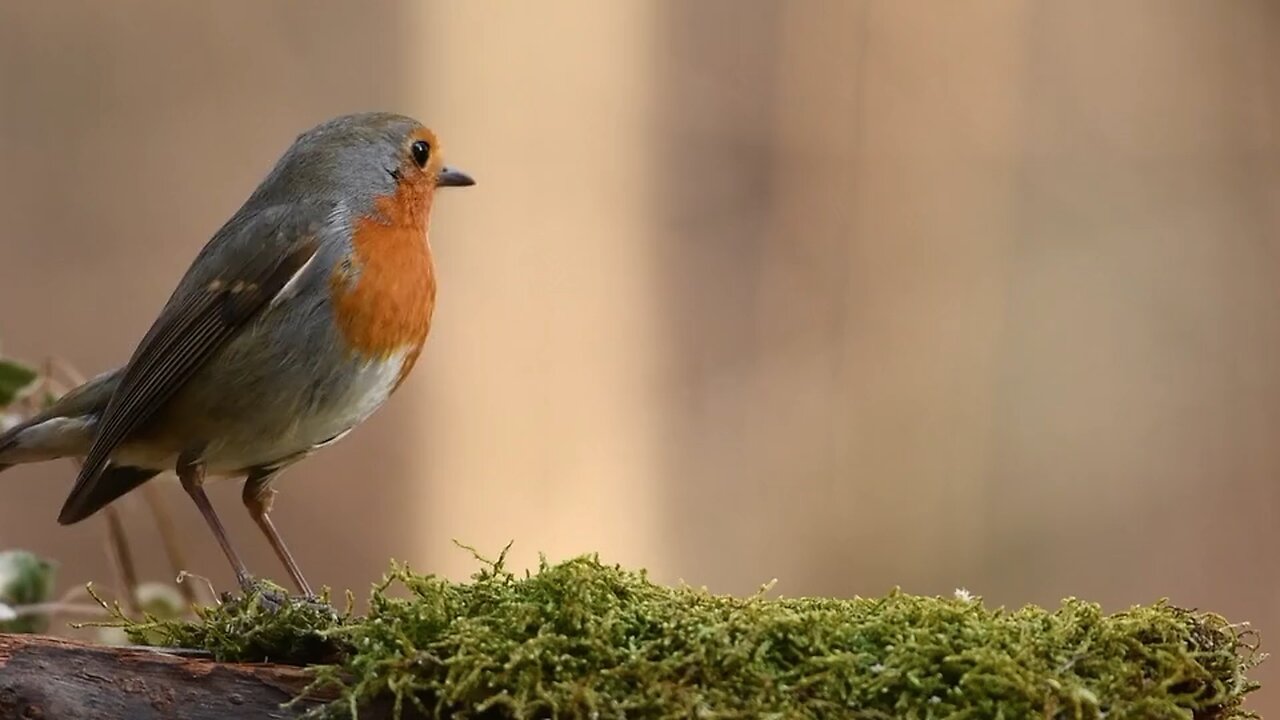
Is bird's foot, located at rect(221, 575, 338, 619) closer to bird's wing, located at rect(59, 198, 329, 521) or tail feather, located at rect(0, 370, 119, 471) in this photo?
bird's wing, located at rect(59, 198, 329, 521)

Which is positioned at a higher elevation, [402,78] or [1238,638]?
[402,78]

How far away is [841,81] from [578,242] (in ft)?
3.47

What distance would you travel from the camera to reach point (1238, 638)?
135 cm

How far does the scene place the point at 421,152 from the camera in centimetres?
223

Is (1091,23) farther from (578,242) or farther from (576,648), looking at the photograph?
(576,648)

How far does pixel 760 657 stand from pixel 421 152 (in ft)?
4.07

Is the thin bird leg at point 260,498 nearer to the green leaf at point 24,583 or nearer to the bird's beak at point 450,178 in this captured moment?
the green leaf at point 24,583

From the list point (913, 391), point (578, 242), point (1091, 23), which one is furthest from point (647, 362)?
point (1091, 23)

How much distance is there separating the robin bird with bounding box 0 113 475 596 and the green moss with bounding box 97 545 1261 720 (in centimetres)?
62

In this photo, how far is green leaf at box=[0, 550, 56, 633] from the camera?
7.08 ft

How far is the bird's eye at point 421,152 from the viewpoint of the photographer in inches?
87.4

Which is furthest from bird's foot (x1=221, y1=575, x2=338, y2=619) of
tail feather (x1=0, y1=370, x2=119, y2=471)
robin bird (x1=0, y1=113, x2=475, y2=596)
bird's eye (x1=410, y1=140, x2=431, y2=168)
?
bird's eye (x1=410, y1=140, x2=431, y2=168)

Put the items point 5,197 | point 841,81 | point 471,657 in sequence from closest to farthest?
point 471,657
point 5,197
point 841,81

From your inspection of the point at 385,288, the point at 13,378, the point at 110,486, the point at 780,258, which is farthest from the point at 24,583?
the point at 780,258
